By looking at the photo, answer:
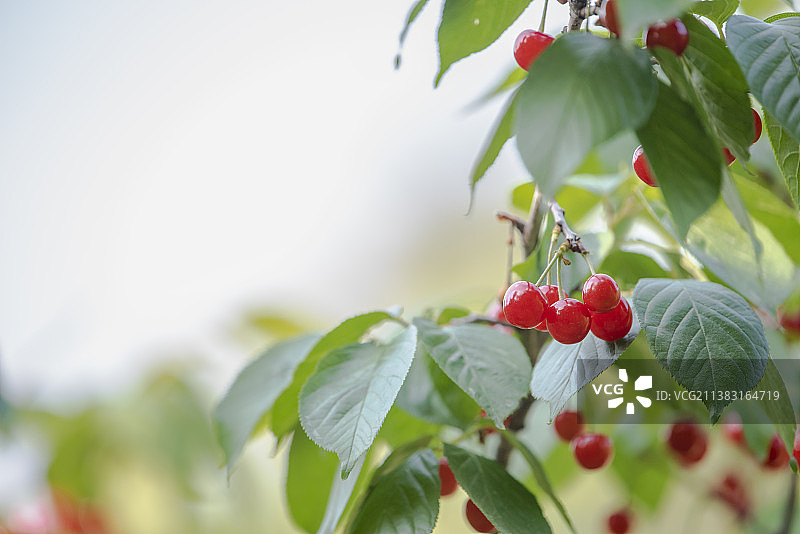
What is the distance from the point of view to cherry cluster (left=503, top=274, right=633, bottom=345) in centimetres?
33

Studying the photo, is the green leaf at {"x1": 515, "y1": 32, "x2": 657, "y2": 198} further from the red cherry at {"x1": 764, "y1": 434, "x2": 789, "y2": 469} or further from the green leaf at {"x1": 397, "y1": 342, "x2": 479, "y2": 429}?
the red cherry at {"x1": 764, "y1": 434, "x2": 789, "y2": 469}

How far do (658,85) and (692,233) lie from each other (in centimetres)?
17

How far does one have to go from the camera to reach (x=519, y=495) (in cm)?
37

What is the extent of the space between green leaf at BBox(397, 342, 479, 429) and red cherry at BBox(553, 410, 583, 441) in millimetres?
116

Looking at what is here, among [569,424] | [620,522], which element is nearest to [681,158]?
[569,424]

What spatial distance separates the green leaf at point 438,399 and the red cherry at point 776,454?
26 centimetres

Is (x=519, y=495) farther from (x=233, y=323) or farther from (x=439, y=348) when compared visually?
(x=233, y=323)

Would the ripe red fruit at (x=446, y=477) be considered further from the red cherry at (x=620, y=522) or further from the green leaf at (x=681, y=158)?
the red cherry at (x=620, y=522)

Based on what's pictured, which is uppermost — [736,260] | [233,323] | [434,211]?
[736,260]

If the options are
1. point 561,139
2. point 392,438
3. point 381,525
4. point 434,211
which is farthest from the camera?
point 434,211

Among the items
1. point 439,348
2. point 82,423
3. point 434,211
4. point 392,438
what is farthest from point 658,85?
point 434,211

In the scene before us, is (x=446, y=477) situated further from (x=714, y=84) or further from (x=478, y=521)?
(x=714, y=84)

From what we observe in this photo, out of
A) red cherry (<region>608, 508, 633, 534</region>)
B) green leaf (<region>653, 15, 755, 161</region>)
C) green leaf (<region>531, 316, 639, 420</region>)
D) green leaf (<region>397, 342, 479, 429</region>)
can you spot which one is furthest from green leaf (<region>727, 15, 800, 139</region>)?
red cherry (<region>608, 508, 633, 534</region>)

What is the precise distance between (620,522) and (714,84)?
0.52 meters
